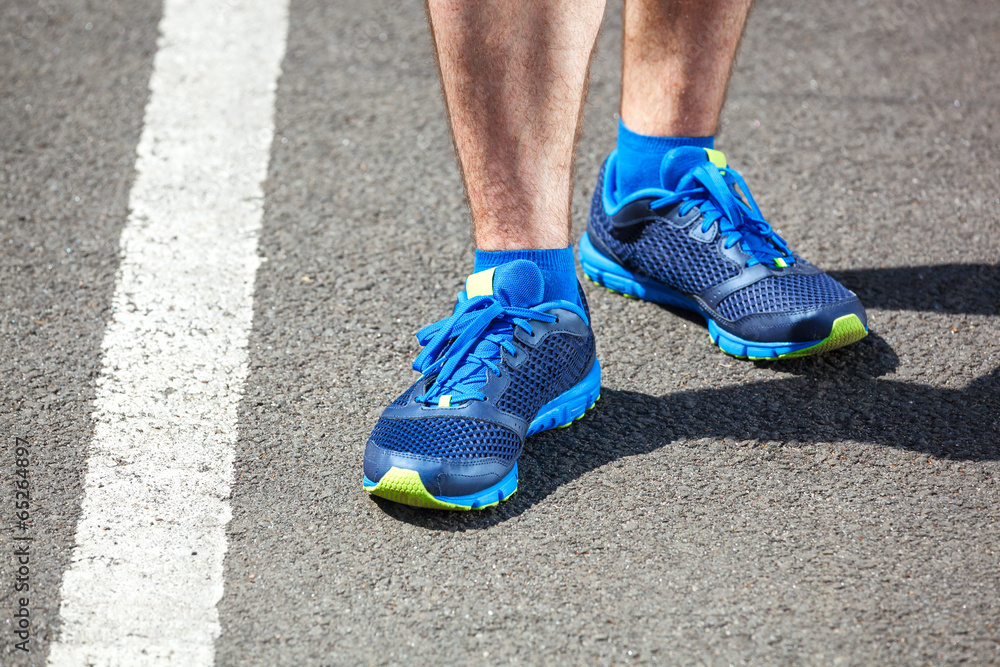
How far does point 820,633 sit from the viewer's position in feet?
4.59

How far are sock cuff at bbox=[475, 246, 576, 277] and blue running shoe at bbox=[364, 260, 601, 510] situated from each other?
0.04m

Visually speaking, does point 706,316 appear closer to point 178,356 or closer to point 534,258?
point 534,258

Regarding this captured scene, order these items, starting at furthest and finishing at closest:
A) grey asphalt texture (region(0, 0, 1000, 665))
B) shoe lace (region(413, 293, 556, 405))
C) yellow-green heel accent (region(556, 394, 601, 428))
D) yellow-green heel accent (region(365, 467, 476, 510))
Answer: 1. yellow-green heel accent (region(556, 394, 601, 428))
2. shoe lace (region(413, 293, 556, 405))
3. yellow-green heel accent (region(365, 467, 476, 510))
4. grey asphalt texture (region(0, 0, 1000, 665))

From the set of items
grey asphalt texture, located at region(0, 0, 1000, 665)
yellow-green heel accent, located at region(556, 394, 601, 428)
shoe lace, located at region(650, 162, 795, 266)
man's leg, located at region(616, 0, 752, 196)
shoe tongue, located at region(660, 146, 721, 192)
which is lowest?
yellow-green heel accent, located at region(556, 394, 601, 428)

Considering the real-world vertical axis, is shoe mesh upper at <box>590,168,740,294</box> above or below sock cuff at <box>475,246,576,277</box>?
below

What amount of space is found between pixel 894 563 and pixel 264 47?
2.51 m

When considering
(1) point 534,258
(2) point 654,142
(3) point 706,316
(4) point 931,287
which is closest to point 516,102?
(1) point 534,258

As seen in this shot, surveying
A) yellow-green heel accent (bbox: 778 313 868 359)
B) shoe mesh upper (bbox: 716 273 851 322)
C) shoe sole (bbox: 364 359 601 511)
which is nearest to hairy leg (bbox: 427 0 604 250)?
shoe sole (bbox: 364 359 601 511)

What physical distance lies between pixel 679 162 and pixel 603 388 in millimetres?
559

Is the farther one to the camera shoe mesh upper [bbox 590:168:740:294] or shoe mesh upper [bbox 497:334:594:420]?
shoe mesh upper [bbox 590:168:740:294]

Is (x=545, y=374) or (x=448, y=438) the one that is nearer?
(x=448, y=438)

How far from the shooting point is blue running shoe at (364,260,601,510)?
1585 millimetres

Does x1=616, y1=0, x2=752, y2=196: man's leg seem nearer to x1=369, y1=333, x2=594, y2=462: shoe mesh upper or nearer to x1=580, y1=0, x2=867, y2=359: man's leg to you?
x1=580, y1=0, x2=867, y2=359: man's leg

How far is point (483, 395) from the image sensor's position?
1668 millimetres
